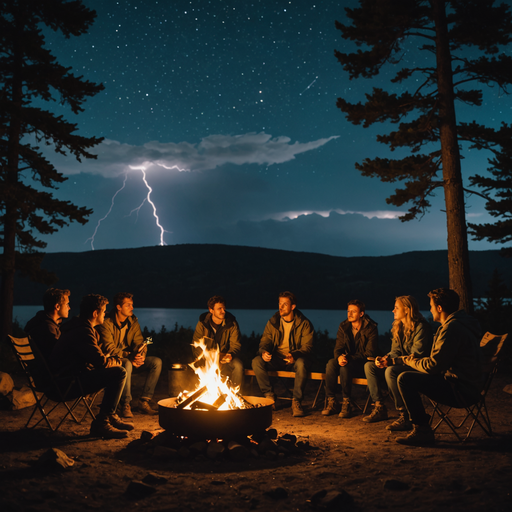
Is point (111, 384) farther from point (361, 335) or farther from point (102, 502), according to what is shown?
point (361, 335)

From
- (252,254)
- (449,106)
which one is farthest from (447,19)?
(252,254)

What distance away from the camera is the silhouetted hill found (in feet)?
219

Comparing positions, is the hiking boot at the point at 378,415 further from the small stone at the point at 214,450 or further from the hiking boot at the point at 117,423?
the hiking boot at the point at 117,423

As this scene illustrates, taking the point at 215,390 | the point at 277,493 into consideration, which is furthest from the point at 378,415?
the point at 277,493

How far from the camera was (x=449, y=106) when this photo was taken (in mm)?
8500

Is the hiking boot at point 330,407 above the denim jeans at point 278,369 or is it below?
below

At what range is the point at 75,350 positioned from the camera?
433 centimetres

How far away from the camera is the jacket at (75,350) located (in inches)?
169

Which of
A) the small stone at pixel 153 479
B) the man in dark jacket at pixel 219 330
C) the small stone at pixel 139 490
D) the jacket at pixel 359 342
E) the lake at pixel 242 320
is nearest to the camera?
the small stone at pixel 139 490

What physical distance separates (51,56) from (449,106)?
359 inches

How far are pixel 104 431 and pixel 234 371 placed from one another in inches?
86.9

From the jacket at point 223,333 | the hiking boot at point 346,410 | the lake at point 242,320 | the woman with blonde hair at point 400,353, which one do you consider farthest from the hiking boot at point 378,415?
the lake at point 242,320

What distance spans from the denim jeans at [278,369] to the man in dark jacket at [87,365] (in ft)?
7.17

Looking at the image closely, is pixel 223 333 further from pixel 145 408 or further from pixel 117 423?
pixel 117 423
